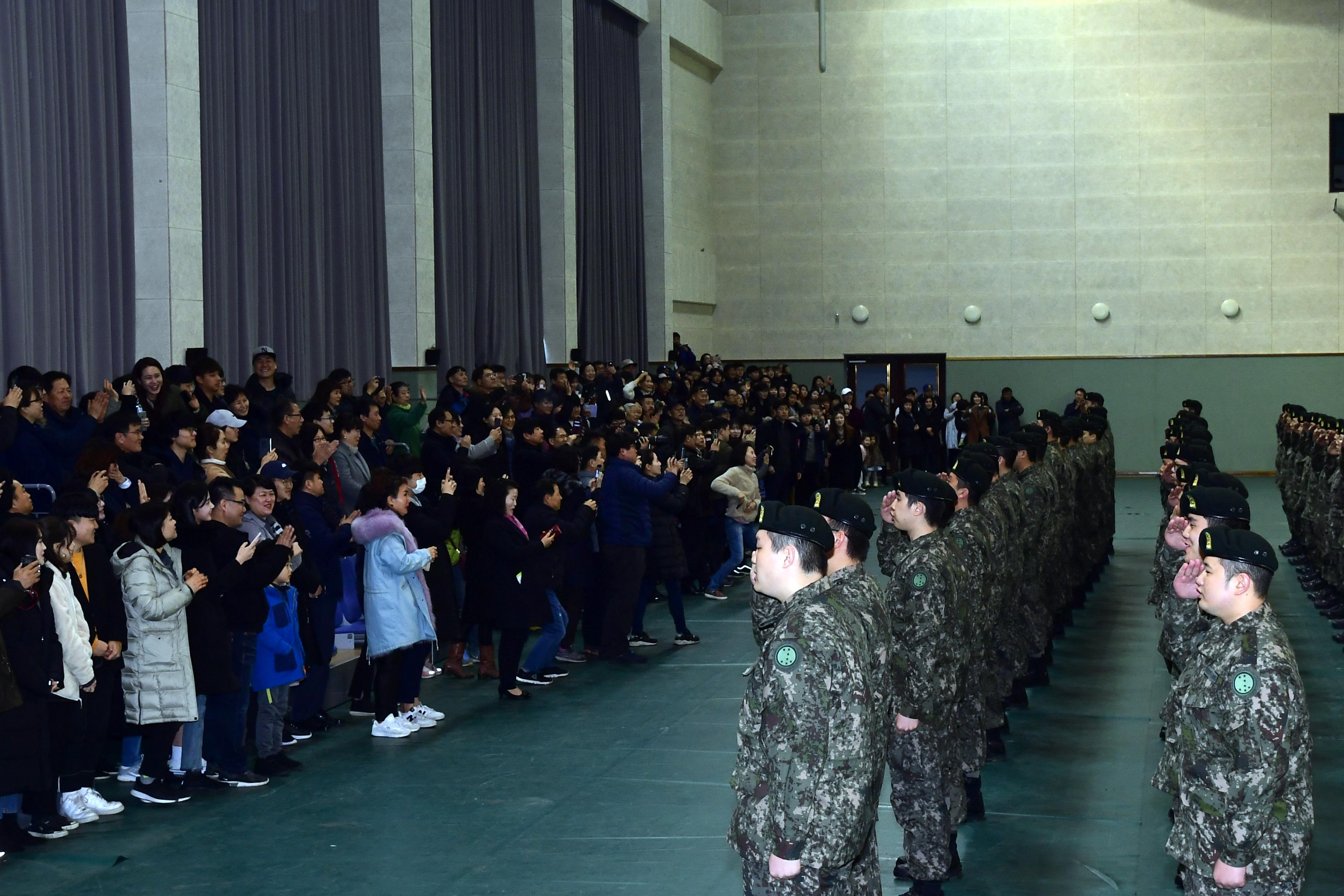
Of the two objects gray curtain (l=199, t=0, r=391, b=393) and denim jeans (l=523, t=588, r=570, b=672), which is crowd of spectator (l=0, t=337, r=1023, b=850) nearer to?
denim jeans (l=523, t=588, r=570, b=672)

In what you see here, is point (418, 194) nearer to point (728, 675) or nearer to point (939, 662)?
point (728, 675)

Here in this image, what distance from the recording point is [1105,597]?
46.6 ft

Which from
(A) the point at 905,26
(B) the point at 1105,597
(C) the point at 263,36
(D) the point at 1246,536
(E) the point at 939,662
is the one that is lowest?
(B) the point at 1105,597

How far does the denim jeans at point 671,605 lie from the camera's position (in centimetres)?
1167

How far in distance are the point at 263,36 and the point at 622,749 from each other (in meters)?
8.90

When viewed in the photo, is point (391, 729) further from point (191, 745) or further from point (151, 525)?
point (151, 525)

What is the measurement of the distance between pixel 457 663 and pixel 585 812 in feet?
11.3

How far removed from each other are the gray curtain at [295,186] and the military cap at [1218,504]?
967 cm

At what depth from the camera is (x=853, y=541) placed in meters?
4.56

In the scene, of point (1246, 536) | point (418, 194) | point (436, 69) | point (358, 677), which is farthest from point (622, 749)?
point (436, 69)

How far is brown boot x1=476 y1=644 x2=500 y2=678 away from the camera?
10383 millimetres

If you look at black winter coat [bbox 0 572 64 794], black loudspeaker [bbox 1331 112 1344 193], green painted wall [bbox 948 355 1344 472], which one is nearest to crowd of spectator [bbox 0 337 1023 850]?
black winter coat [bbox 0 572 64 794]

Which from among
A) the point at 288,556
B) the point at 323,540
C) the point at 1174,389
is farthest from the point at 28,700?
the point at 1174,389

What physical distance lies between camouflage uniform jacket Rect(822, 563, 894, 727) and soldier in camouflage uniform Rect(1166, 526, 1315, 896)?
0.91 meters
